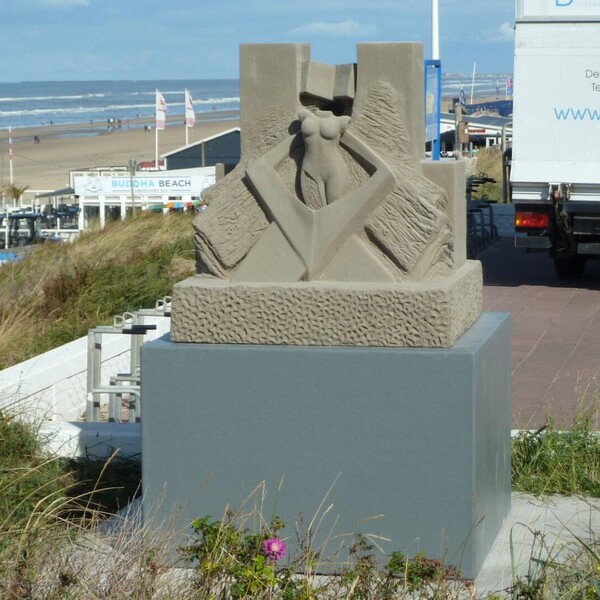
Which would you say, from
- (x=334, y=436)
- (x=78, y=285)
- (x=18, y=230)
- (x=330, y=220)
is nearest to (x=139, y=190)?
(x=18, y=230)

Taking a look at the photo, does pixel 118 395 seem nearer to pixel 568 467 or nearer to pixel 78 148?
pixel 568 467

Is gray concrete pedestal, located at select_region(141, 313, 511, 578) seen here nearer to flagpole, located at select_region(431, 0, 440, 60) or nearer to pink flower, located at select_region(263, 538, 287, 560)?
pink flower, located at select_region(263, 538, 287, 560)

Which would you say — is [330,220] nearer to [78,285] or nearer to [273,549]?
[273,549]

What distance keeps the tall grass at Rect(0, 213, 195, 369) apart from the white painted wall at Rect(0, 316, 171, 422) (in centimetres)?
56

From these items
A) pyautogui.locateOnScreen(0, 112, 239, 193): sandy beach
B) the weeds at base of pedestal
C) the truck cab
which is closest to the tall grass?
the weeds at base of pedestal

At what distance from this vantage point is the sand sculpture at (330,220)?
4.58m

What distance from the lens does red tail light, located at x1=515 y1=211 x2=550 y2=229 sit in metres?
14.2

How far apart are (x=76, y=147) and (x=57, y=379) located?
65.3m

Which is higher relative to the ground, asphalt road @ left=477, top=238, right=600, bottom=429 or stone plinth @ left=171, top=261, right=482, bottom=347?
stone plinth @ left=171, top=261, right=482, bottom=347

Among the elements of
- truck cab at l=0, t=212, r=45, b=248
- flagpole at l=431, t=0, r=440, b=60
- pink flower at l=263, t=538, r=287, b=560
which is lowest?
truck cab at l=0, t=212, r=45, b=248

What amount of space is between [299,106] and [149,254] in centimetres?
866

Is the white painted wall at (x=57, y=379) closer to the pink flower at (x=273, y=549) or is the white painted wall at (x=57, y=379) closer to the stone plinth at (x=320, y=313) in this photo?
the stone plinth at (x=320, y=313)

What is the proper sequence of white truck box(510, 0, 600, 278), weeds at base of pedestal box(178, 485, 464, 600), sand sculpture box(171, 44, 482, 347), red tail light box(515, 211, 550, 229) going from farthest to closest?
red tail light box(515, 211, 550, 229), white truck box(510, 0, 600, 278), sand sculpture box(171, 44, 482, 347), weeds at base of pedestal box(178, 485, 464, 600)

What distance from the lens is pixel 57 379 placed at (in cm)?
817
